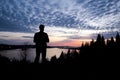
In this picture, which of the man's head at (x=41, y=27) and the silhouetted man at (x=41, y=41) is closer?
the man's head at (x=41, y=27)

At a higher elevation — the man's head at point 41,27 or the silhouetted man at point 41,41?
the man's head at point 41,27

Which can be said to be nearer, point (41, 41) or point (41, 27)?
point (41, 27)

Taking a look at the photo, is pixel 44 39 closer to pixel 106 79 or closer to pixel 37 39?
pixel 37 39

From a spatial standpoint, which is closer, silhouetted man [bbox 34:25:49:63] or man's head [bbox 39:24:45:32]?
man's head [bbox 39:24:45:32]

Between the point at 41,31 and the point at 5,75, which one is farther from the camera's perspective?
the point at 41,31

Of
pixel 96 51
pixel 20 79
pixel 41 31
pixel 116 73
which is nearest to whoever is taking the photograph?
pixel 20 79

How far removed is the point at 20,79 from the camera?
6.30m

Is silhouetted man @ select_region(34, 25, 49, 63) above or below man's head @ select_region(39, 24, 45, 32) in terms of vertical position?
below

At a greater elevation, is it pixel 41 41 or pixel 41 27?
pixel 41 27

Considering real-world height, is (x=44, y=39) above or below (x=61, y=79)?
above

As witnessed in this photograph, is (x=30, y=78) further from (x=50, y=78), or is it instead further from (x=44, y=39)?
(x=44, y=39)

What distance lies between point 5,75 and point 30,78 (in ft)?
3.34

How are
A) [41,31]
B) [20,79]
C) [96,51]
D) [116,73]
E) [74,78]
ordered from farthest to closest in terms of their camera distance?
1. [96,51]
2. [41,31]
3. [116,73]
4. [74,78]
5. [20,79]

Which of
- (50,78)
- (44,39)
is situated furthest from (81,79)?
(44,39)
